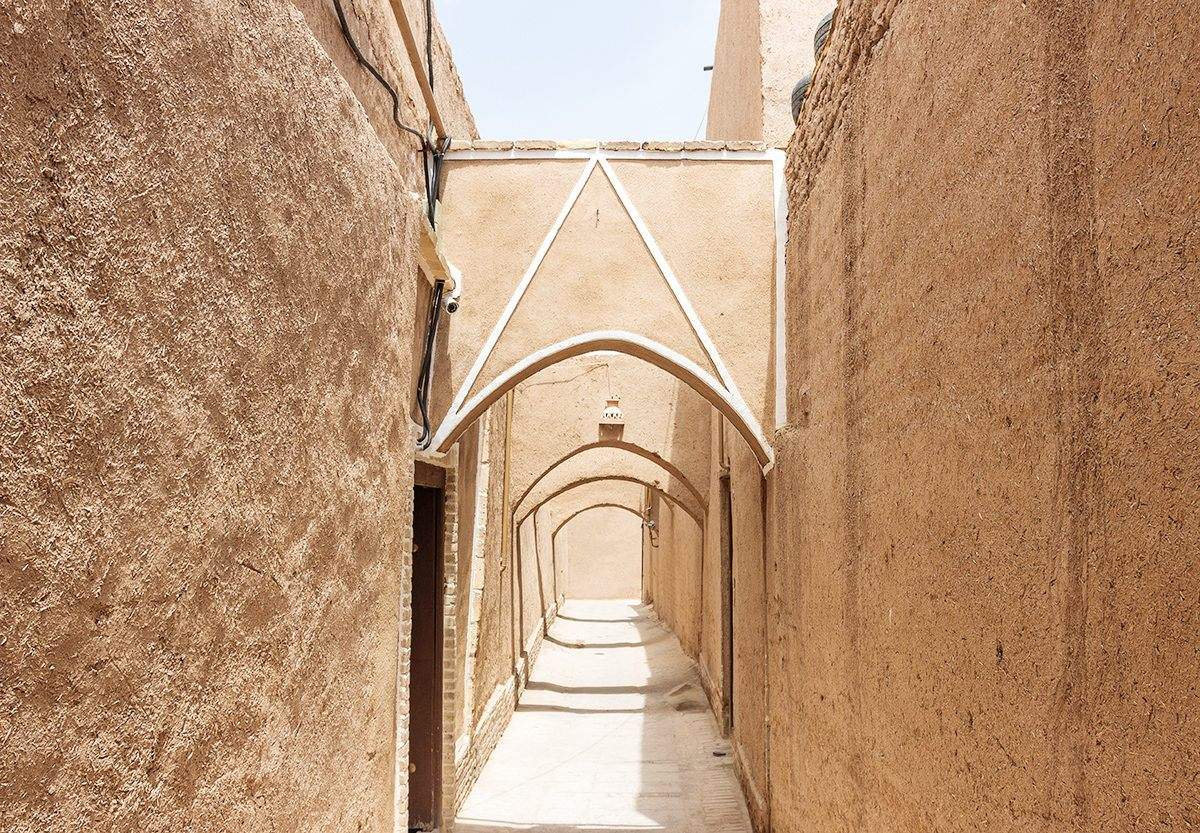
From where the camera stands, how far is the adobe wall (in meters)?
1.35

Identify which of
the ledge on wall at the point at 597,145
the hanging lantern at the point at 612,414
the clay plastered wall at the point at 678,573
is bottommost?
the clay plastered wall at the point at 678,573

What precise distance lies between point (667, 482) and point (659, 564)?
9389 millimetres

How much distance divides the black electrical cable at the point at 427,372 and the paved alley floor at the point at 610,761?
9.39ft

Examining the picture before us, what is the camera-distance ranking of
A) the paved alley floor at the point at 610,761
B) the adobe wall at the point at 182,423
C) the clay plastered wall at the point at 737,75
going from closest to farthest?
1. the adobe wall at the point at 182,423
2. the paved alley floor at the point at 610,761
3. the clay plastered wall at the point at 737,75

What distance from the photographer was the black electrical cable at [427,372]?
5.48m

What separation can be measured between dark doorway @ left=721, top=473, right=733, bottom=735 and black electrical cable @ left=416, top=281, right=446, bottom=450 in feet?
13.5

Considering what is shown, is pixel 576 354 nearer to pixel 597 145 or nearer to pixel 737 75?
pixel 597 145

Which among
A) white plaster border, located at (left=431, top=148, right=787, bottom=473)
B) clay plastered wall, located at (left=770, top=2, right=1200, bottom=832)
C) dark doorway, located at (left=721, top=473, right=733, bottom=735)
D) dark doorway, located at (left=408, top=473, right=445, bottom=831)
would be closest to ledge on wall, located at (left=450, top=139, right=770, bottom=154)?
white plaster border, located at (left=431, top=148, right=787, bottom=473)

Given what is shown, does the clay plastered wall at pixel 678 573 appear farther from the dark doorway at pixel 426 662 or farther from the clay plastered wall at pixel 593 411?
the dark doorway at pixel 426 662

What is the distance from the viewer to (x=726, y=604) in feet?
31.0

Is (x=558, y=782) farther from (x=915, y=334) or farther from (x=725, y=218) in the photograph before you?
(x=915, y=334)

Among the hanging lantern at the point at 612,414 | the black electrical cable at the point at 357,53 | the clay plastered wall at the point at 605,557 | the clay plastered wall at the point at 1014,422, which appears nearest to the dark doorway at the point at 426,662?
the black electrical cable at the point at 357,53

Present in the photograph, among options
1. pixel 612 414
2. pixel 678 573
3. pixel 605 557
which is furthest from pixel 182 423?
pixel 605 557

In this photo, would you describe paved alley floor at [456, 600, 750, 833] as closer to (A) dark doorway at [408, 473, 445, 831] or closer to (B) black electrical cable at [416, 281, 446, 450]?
(A) dark doorway at [408, 473, 445, 831]
